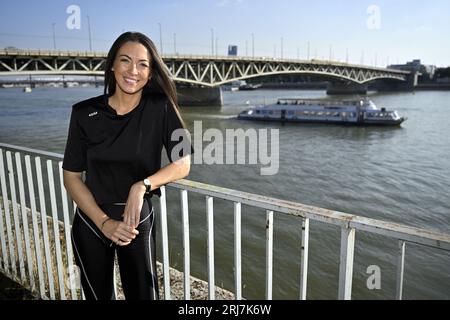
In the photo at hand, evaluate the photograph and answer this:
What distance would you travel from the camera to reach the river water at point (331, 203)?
293 inches

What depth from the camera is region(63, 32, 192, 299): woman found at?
1.90m

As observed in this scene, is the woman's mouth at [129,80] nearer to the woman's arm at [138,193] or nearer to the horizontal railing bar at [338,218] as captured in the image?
the woman's arm at [138,193]

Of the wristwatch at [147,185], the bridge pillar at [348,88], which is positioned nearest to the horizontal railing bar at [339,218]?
the wristwatch at [147,185]

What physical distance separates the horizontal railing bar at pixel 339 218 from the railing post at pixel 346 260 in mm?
48

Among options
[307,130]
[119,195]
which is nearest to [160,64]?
[119,195]

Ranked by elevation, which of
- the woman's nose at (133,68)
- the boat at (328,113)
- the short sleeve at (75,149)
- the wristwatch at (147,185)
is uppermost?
the woman's nose at (133,68)

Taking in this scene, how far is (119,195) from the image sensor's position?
77.4 inches

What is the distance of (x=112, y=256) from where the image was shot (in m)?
2.11

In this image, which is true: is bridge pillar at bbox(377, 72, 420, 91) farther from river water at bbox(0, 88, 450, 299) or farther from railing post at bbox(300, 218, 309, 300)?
railing post at bbox(300, 218, 309, 300)

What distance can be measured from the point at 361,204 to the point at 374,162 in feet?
24.1

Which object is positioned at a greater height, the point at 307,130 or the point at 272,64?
the point at 272,64

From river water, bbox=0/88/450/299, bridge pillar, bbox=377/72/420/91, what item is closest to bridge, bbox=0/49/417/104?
river water, bbox=0/88/450/299

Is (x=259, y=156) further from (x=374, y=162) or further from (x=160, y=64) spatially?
(x=160, y=64)

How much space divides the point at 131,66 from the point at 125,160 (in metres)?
0.48
